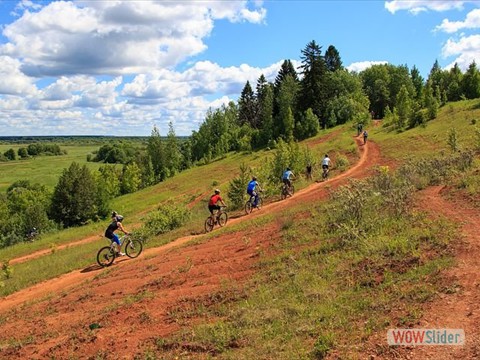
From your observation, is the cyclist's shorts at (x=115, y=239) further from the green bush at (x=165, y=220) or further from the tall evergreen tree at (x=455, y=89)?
the tall evergreen tree at (x=455, y=89)

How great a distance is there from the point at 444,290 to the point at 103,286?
10.6m

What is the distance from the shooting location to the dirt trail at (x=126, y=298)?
9578 mm

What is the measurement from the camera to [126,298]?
12.2 meters

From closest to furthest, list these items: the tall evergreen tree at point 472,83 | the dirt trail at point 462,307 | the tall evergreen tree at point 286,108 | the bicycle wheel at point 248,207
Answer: the dirt trail at point 462,307
the bicycle wheel at point 248,207
the tall evergreen tree at point 472,83
the tall evergreen tree at point 286,108

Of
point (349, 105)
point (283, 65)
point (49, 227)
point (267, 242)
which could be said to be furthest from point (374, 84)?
point (267, 242)

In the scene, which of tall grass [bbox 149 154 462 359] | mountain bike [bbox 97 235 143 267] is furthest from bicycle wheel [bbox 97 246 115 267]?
tall grass [bbox 149 154 462 359]

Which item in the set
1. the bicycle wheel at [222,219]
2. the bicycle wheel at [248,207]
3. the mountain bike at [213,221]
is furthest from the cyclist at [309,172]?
the mountain bike at [213,221]

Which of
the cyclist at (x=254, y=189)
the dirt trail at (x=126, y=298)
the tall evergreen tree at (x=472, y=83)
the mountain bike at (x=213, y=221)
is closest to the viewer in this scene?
the dirt trail at (x=126, y=298)

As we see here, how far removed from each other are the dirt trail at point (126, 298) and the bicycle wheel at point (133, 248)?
24.8 inches

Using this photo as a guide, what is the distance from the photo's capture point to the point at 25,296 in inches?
680

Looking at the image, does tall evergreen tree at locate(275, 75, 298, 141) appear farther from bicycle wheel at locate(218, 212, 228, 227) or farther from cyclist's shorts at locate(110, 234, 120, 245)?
cyclist's shorts at locate(110, 234, 120, 245)

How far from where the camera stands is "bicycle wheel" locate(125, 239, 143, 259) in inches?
760

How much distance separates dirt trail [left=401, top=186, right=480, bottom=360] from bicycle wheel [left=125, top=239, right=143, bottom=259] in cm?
1359

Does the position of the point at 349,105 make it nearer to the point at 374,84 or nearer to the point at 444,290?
the point at 374,84
